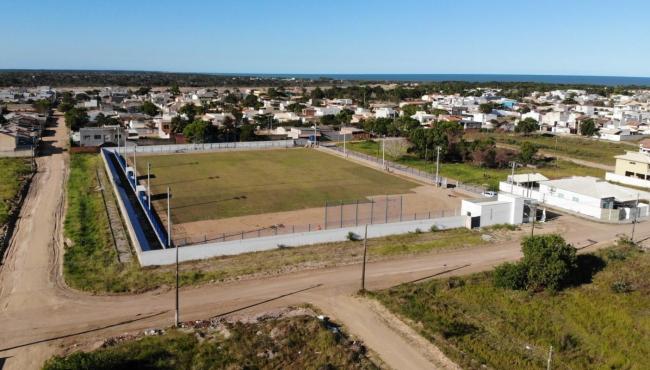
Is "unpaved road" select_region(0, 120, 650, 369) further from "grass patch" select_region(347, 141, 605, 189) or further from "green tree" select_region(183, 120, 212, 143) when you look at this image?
"green tree" select_region(183, 120, 212, 143)

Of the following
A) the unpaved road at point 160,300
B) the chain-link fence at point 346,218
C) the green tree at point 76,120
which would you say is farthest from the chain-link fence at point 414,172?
the green tree at point 76,120

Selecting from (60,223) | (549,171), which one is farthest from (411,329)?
(549,171)

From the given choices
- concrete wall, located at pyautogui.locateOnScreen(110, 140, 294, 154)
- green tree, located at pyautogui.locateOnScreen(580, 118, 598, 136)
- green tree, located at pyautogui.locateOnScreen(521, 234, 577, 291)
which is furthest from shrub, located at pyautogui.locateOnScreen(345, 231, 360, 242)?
green tree, located at pyautogui.locateOnScreen(580, 118, 598, 136)

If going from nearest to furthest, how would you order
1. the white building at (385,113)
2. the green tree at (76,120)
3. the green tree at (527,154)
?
the green tree at (527,154)
the green tree at (76,120)
the white building at (385,113)

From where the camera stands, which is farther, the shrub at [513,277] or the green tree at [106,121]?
the green tree at [106,121]

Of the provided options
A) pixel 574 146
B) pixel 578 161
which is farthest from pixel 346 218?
pixel 574 146

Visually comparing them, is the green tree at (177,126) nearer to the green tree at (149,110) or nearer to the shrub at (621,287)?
the green tree at (149,110)
